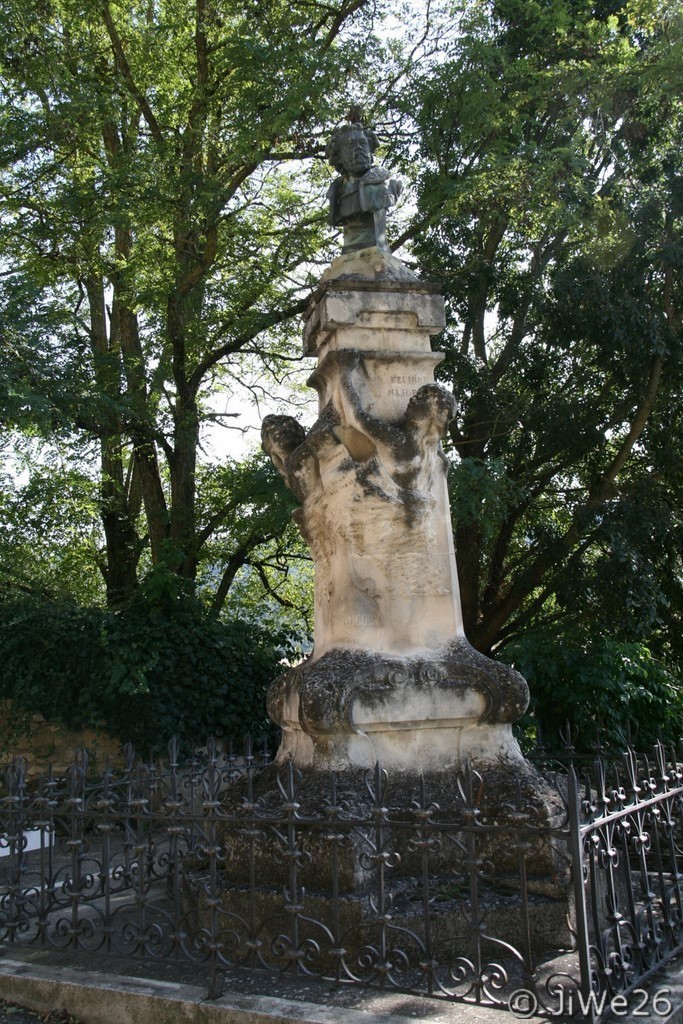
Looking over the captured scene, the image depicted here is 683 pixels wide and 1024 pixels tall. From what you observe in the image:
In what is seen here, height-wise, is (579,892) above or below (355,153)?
below

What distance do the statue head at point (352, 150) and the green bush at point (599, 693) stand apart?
5812 mm

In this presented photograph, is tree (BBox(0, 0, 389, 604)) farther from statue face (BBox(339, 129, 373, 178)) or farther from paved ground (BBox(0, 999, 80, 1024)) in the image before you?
paved ground (BBox(0, 999, 80, 1024))

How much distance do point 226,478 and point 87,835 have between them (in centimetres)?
514

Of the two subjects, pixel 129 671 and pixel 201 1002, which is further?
pixel 129 671

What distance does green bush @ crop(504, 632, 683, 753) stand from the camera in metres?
9.66

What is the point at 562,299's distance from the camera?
11297mm

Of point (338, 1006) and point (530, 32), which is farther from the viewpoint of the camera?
point (530, 32)

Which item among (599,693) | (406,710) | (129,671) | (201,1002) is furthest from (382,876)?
(129,671)

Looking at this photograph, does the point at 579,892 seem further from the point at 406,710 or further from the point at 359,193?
the point at 359,193

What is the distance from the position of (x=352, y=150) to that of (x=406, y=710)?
3.68 metres

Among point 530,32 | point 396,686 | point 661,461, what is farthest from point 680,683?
point 530,32

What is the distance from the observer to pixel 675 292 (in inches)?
441

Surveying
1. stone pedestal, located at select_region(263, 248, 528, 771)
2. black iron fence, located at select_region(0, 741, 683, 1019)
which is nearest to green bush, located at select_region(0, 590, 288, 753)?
black iron fence, located at select_region(0, 741, 683, 1019)

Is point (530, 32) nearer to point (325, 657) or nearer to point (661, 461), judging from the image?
point (661, 461)
